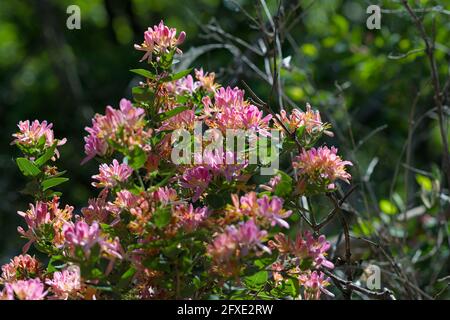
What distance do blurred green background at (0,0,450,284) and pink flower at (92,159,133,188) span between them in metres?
0.98

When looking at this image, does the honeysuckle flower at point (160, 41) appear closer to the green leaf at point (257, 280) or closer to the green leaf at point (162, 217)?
the green leaf at point (162, 217)

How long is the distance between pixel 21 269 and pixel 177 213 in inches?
17.0

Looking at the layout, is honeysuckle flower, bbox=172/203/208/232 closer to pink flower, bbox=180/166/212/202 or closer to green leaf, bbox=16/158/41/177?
pink flower, bbox=180/166/212/202

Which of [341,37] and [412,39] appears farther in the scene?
[341,37]

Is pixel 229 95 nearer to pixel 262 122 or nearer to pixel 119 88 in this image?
pixel 262 122

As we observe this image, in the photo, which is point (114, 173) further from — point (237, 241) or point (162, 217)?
point (237, 241)

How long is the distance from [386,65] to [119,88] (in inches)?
86.7

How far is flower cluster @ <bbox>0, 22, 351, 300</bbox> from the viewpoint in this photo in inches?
51.0

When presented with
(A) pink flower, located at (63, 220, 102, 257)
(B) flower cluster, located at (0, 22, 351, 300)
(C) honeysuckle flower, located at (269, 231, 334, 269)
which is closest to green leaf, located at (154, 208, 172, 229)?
(B) flower cluster, located at (0, 22, 351, 300)

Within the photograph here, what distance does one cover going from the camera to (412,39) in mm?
3074

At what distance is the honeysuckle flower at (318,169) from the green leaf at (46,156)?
534 millimetres

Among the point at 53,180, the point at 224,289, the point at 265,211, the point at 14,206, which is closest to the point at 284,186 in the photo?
the point at 265,211

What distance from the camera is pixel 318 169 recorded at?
1393 millimetres

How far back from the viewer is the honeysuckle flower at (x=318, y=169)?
1.39 m
